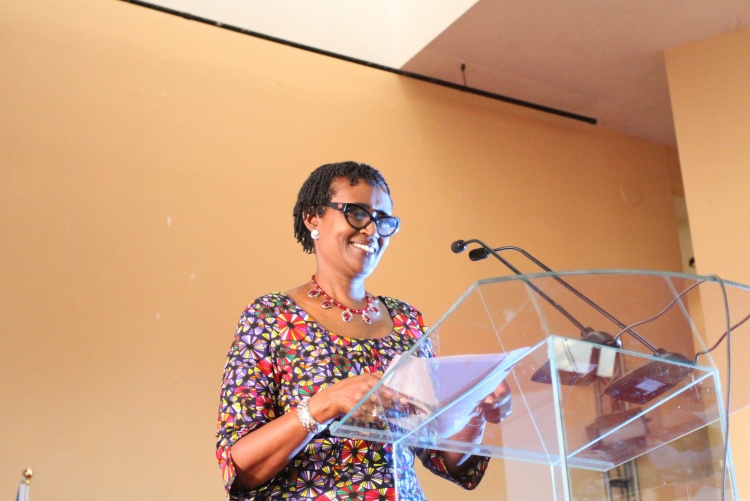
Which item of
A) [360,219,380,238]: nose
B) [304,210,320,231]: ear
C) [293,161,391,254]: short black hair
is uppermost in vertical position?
[293,161,391,254]: short black hair

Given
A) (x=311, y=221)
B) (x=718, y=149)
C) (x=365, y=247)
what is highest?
(x=718, y=149)

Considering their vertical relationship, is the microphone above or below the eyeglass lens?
below

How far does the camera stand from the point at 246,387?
162 centimetres

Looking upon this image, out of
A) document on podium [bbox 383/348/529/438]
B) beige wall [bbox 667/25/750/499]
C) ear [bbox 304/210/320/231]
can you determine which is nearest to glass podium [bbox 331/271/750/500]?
document on podium [bbox 383/348/529/438]

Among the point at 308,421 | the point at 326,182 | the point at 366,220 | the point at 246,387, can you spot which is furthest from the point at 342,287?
the point at 308,421

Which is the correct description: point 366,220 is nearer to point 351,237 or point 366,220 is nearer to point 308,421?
point 351,237

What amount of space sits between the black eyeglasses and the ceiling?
2105 mm

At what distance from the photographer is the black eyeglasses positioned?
189cm

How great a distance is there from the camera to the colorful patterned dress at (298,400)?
1.58m

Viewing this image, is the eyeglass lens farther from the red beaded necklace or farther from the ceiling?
the ceiling

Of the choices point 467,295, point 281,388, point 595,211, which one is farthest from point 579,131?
point 467,295

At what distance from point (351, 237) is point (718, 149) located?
8.73 ft

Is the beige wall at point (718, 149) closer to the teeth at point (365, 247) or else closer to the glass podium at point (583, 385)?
the teeth at point (365, 247)

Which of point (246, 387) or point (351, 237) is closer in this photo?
point (246, 387)
